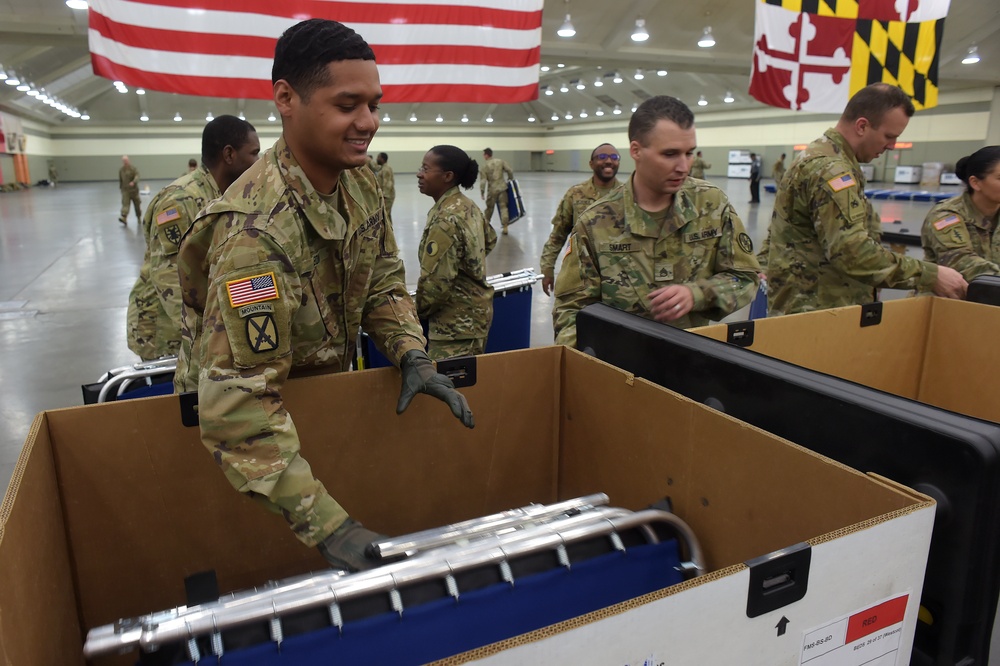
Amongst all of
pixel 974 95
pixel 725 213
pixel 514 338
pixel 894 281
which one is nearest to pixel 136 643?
pixel 725 213

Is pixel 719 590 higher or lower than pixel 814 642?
higher

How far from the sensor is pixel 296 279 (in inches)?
43.3

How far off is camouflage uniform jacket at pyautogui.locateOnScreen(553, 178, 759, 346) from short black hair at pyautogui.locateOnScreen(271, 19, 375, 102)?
102 cm

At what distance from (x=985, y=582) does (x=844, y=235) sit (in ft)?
5.72

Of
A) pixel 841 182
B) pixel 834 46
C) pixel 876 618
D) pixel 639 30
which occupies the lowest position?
pixel 876 618

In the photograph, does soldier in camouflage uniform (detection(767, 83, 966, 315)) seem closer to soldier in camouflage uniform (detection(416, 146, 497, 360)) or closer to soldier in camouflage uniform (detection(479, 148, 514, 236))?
soldier in camouflage uniform (detection(416, 146, 497, 360))

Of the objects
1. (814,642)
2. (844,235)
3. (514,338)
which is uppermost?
(844,235)

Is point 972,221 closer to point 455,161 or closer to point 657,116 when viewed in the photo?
point 657,116

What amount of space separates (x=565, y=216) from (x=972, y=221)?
229cm

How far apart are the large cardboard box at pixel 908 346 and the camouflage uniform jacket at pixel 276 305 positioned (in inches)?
40.8

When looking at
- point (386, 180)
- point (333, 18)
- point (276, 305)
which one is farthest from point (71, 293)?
point (276, 305)

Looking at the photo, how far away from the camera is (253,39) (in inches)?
120

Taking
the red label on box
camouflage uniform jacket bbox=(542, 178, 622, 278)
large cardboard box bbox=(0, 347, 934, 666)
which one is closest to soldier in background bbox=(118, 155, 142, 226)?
camouflage uniform jacket bbox=(542, 178, 622, 278)

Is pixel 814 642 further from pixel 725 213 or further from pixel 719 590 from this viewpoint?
pixel 725 213
